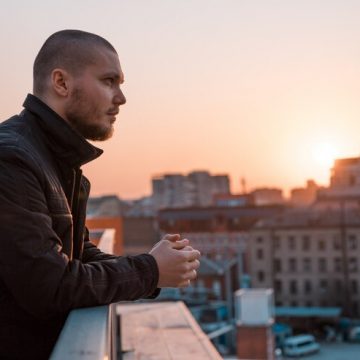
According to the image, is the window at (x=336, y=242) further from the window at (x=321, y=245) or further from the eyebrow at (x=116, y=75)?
the eyebrow at (x=116, y=75)

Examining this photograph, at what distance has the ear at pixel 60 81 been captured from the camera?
175 centimetres

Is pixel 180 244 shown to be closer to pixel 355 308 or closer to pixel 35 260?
pixel 35 260

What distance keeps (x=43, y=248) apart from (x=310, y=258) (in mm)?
41213

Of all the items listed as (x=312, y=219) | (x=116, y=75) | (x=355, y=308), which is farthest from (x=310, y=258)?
(x=116, y=75)

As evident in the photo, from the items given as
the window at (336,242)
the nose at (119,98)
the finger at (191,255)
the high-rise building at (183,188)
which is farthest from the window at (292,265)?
the nose at (119,98)

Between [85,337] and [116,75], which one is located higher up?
[116,75]

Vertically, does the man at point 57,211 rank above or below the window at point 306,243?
below

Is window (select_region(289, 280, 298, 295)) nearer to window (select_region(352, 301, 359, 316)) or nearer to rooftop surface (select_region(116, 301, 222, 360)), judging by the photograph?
window (select_region(352, 301, 359, 316))

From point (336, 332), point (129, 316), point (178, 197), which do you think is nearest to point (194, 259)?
point (129, 316)

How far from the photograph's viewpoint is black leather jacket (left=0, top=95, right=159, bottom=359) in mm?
1488

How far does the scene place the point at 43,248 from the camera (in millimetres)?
1495

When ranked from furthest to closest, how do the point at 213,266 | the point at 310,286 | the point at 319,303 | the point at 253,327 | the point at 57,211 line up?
the point at 213,266
the point at 310,286
the point at 319,303
the point at 253,327
the point at 57,211

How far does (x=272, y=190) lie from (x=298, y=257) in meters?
40.2

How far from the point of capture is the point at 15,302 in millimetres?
1625
